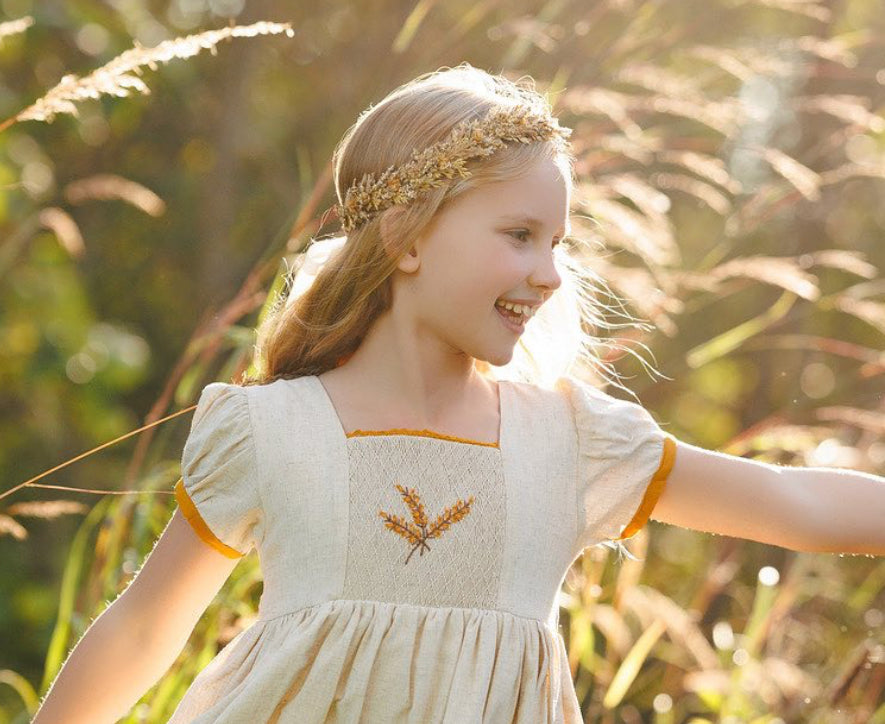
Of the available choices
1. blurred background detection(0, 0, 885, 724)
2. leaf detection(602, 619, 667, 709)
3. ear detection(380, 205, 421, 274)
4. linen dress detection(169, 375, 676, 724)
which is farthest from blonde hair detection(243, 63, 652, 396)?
leaf detection(602, 619, 667, 709)

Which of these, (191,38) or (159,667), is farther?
(159,667)

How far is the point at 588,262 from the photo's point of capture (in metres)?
3.10

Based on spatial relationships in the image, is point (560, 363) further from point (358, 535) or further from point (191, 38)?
point (191, 38)

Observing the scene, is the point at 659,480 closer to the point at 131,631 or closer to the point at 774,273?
the point at 774,273

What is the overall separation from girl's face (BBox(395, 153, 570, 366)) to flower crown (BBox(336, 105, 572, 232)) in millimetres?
53

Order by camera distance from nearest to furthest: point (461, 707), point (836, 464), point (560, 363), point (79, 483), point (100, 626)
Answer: point (461, 707) < point (100, 626) < point (560, 363) < point (836, 464) < point (79, 483)

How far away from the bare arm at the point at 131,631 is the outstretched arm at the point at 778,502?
73 centimetres

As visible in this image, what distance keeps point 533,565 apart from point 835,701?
93cm

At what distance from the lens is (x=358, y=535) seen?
2.05 meters

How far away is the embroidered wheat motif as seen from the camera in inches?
81.0

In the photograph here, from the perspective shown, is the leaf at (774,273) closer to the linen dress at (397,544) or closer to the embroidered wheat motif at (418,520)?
the linen dress at (397,544)

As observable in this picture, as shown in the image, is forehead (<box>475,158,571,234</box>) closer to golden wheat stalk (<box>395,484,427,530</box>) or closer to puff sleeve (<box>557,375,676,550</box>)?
puff sleeve (<box>557,375,676,550</box>)

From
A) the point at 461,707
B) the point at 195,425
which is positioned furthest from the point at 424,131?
the point at 461,707

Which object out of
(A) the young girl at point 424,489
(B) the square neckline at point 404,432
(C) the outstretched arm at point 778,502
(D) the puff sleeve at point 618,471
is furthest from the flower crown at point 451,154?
(C) the outstretched arm at point 778,502
